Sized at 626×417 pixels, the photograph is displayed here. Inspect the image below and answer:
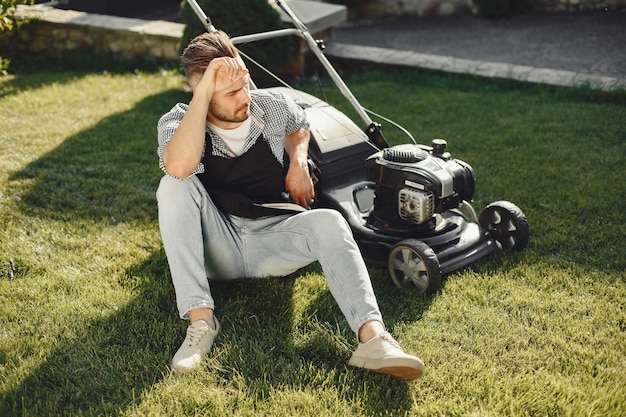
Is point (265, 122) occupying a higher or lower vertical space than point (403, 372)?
higher

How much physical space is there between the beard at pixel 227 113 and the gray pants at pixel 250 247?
0.27 metres

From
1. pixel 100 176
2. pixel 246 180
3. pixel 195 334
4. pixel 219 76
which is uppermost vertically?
pixel 219 76

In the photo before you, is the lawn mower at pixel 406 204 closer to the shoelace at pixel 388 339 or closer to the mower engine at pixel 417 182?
the mower engine at pixel 417 182

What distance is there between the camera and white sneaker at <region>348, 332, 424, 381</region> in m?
2.32

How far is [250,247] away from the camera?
109 inches

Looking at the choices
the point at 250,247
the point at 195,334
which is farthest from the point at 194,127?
the point at 195,334

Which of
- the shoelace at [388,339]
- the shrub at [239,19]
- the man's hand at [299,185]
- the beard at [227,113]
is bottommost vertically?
the shoelace at [388,339]

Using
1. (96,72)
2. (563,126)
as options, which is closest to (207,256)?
(563,126)

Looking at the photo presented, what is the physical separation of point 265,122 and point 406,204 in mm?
709

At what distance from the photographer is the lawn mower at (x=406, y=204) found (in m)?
2.97

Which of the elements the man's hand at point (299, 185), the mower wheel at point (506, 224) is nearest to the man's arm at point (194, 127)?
the man's hand at point (299, 185)

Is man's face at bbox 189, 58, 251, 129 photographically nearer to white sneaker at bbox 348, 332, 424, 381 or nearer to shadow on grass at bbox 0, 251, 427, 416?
shadow on grass at bbox 0, 251, 427, 416

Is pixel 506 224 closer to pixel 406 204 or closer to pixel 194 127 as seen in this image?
pixel 406 204

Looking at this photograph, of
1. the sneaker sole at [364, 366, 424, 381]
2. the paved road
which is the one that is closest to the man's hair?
the sneaker sole at [364, 366, 424, 381]
